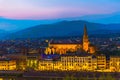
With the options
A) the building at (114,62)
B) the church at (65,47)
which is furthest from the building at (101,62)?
the church at (65,47)

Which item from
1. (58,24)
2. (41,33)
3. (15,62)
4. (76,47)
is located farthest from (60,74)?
(58,24)

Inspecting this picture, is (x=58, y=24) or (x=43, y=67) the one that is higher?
(x=58, y=24)

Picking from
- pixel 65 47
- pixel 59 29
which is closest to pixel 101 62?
pixel 65 47

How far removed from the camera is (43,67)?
39031 millimetres

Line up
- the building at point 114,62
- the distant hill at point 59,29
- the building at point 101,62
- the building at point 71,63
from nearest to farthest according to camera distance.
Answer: the building at point 114,62
the building at point 101,62
the building at point 71,63
the distant hill at point 59,29

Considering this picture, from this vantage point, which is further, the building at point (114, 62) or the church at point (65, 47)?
the church at point (65, 47)

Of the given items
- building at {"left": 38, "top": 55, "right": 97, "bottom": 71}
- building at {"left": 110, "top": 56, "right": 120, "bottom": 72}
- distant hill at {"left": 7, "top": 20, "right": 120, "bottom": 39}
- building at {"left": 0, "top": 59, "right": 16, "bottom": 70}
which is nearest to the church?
building at {"left": 38, "top": 55, "right": 97, "bottom": 71}

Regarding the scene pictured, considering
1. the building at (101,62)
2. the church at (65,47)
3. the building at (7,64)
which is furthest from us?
the church at (65,47)

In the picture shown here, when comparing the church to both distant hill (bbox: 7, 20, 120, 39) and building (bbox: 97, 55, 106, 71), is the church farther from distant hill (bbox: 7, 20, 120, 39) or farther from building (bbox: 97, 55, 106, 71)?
distant hill (bbox: 7, 20, 120, 39)

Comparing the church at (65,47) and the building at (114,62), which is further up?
the church at (65,47)

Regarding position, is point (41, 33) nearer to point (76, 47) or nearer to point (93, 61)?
point (76, 47)

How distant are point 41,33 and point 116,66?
307ft

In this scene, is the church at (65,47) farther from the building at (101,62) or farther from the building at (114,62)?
the building at (114,62)

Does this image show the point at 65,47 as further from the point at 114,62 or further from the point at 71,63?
the point at 114,62
